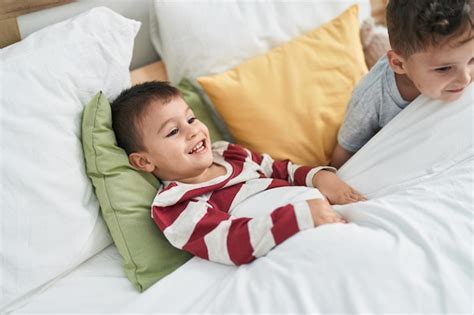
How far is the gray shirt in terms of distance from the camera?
1.23 meters

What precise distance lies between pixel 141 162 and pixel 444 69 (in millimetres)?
718

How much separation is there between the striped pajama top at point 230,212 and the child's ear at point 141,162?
0.20 feet

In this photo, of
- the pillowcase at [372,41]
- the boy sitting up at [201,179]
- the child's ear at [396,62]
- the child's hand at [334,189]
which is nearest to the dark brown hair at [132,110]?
the boy sitting up at [201,179]

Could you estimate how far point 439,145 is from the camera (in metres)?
1.08

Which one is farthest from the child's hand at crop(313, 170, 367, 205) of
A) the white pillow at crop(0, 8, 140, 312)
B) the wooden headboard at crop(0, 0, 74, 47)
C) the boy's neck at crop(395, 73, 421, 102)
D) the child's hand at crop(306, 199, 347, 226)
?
the wooden headboard at crop(0, 0, 74, 47)

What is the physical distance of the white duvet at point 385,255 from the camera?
84 cm

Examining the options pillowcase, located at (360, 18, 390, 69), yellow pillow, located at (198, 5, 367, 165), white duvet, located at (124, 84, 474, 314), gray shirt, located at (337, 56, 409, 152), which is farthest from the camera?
pillowcase, located at (360, 18, 390, 69)

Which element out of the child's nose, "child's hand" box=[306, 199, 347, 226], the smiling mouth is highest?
the child's nose

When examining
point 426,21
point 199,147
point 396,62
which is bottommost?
point 199,147

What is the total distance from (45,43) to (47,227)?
1.36 feet

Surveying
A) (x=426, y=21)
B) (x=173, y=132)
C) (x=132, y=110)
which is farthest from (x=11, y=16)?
(x=426, y=21)

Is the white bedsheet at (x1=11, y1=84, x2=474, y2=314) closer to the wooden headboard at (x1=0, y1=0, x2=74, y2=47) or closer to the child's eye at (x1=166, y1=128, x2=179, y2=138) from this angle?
the child's eye at (x1=166, y1=128, x2=179, y2=138)

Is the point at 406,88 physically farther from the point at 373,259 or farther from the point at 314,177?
the point at 373,259

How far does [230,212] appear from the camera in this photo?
3.72ft
